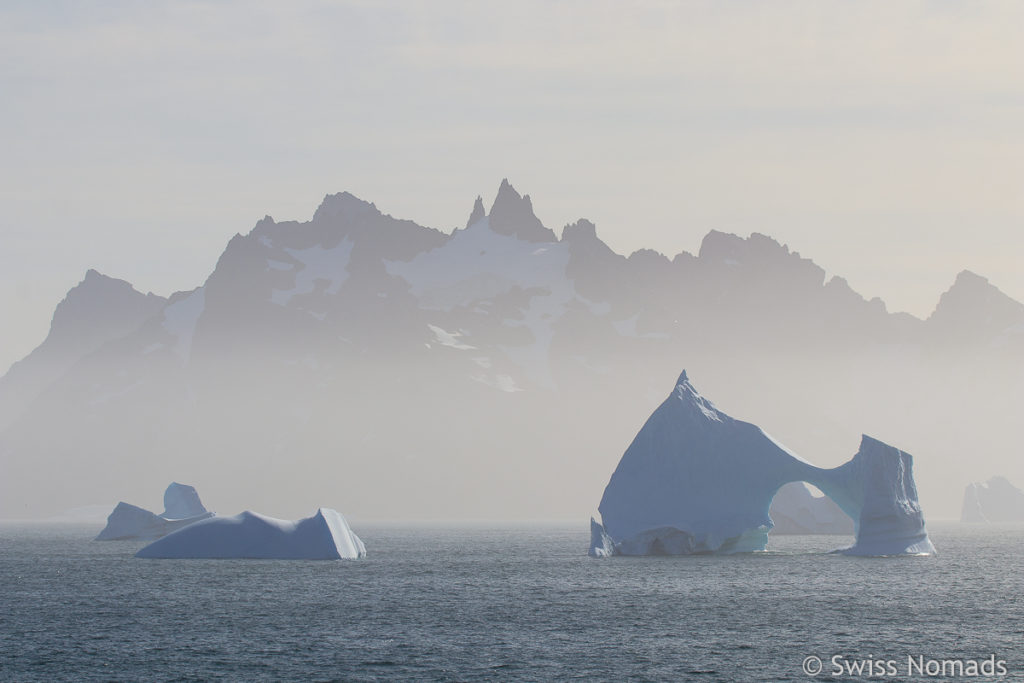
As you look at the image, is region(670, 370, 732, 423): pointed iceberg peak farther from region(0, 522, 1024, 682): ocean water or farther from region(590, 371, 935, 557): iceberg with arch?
region(0, 522, 1024, 682): ocean water

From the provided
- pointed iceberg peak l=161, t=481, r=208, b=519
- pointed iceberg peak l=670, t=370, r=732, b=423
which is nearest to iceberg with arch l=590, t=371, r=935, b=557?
pointed iceberg peak l=670, t=370, r=732, b=423

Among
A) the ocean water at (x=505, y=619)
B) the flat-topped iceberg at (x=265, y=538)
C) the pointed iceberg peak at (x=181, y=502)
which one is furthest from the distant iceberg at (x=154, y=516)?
the flat-topped iceberg at (x=265, y=538)

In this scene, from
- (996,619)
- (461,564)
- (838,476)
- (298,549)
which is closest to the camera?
(996,619)

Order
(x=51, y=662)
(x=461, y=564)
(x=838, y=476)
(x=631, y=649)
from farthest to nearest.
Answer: (x=461, y=564) → (x=838, y=476) → (x=631, y=649) → (x=51, y=662)

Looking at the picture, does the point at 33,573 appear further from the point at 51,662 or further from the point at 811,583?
the point at 811,583

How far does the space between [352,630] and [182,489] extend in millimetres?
96310

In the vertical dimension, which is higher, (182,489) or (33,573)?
(182,489)

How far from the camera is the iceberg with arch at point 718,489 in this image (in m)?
99.4

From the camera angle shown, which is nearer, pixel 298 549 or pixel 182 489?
pixel 298 549

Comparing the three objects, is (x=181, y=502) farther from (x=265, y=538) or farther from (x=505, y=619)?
(x=505, y=619)

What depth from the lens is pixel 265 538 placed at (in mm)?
106562

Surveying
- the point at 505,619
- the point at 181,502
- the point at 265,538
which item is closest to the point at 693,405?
the point at 265,538

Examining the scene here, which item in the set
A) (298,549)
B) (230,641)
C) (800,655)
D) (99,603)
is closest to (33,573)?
(298,549)

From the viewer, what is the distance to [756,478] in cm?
10031
